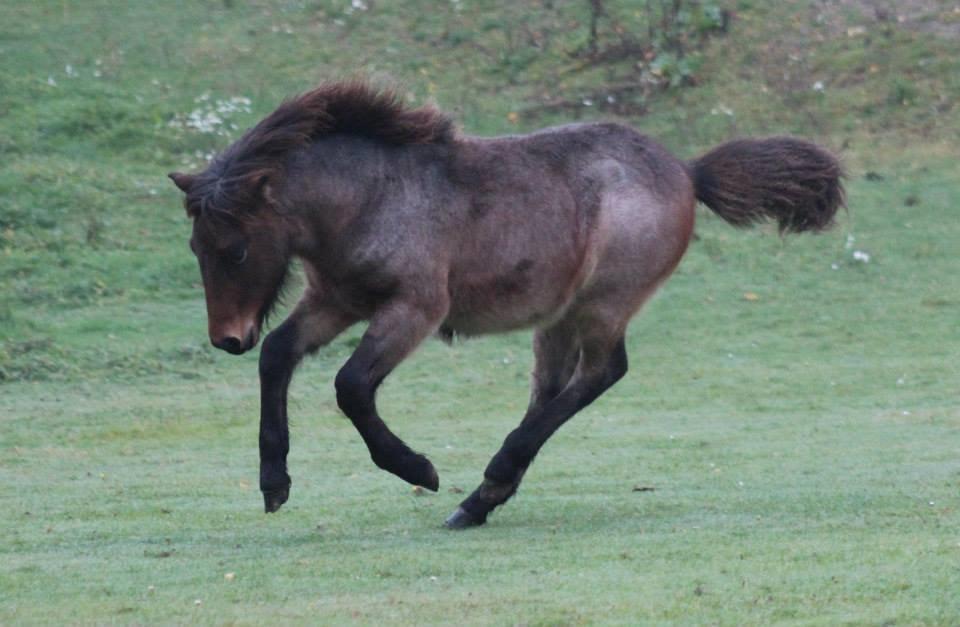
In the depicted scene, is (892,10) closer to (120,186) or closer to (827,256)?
(827,256)

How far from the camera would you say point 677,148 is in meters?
20.4

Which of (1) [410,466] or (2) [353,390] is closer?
(2) [353,390]

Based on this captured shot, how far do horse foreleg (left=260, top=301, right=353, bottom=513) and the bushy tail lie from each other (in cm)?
243

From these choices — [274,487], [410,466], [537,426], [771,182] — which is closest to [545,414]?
[537,426]

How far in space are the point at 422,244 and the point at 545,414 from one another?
125 centimetres

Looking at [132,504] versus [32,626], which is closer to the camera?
[32,626]

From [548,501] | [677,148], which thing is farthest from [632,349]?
[548,501]

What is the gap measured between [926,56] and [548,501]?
1490cm

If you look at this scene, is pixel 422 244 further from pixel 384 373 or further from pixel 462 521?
pixel 462 521

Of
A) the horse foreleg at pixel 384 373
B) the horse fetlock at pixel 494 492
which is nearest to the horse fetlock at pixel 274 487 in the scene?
the horse foreleg at pixel 384 373

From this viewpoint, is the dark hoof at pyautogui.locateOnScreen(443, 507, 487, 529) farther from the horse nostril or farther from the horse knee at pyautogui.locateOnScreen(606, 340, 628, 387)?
the horse nostril

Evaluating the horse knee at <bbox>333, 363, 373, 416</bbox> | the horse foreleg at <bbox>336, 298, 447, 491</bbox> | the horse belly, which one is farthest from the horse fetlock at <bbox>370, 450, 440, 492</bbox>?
the horse belly

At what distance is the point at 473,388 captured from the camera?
14.5 m

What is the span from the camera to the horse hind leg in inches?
331
